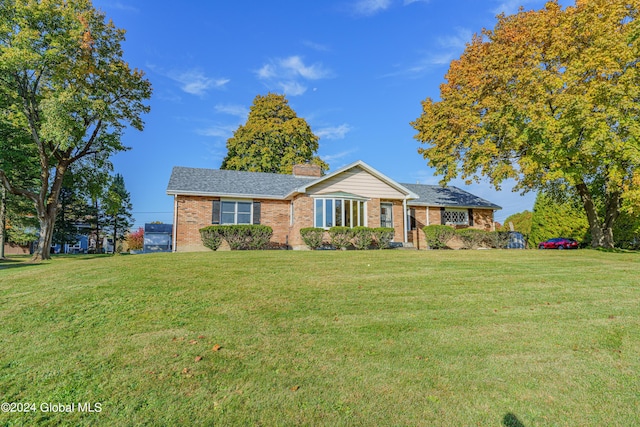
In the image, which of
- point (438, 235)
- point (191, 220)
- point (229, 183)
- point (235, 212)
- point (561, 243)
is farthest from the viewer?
point (561, 243)

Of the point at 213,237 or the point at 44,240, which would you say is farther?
the point at 44,240

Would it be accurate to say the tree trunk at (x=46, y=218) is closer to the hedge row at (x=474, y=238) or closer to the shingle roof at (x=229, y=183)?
the shingle roof at (x=229, y=183)

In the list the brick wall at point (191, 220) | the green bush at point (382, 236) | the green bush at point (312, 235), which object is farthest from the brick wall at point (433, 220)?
the brick wall at point (191, 220)

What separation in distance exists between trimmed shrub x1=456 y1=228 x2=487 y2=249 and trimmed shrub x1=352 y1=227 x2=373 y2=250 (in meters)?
5.16

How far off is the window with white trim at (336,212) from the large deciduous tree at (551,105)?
5249 millimetres

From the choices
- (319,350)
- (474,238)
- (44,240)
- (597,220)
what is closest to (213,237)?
(44,240)

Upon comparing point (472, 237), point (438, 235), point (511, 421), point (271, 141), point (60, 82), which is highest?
point (271, 141)

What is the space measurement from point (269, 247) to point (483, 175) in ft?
37.8

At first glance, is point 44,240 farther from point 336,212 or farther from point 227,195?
point 336,212

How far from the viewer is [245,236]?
1611 cm

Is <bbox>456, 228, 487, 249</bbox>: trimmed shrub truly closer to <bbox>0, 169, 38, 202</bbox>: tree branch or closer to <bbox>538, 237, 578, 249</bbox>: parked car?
<bbox>538, 237, 578, 249</bbox>: parked car

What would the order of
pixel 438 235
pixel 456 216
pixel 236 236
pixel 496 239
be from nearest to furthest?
pixel 236 236 < pixel 438 235 < pixel 496 239 < pixel 456 216

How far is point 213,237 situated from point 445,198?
50.9ft

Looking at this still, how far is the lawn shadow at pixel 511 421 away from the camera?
3.08 meters
